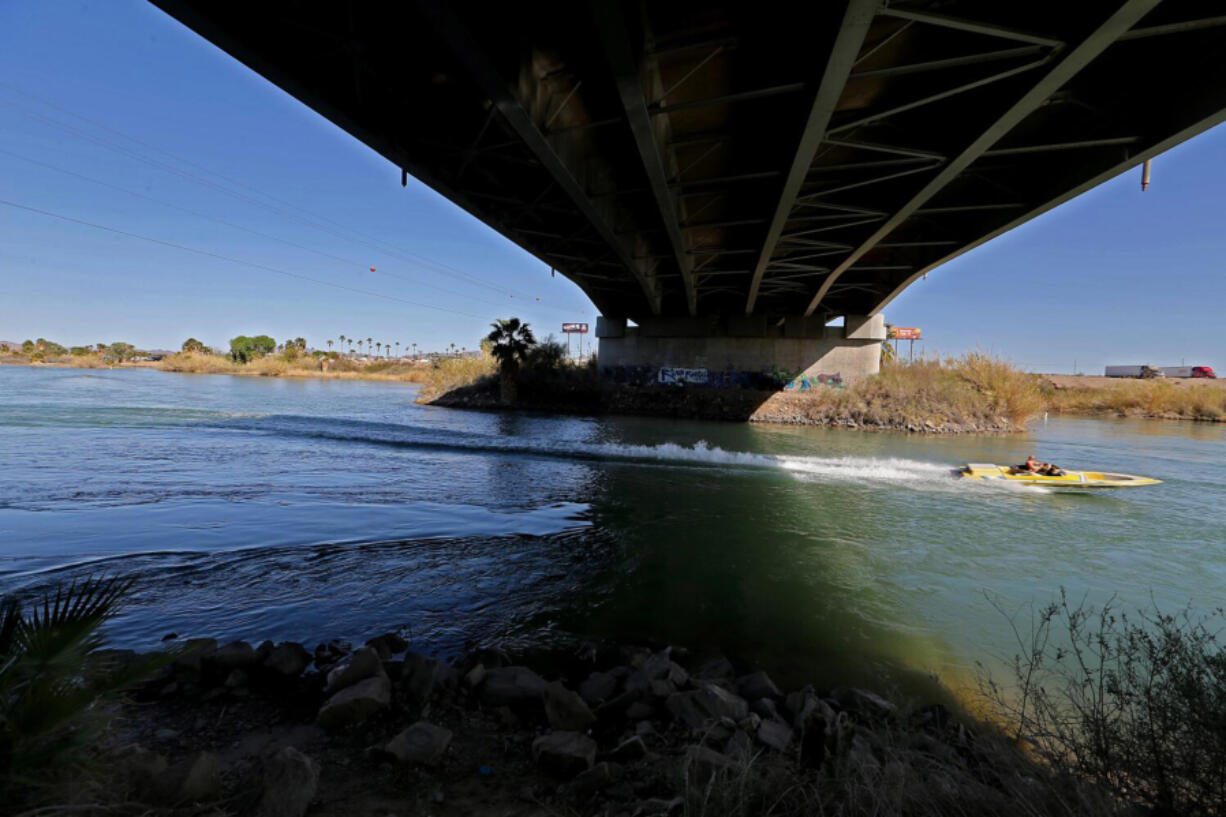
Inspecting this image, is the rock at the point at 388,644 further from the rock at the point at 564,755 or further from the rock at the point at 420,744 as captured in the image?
the rock at the point at 564,755

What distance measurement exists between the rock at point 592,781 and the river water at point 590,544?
241 centimetres

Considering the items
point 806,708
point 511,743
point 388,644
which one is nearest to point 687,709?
point 806,708

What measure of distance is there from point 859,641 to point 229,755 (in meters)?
5.73

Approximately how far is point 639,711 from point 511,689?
989mm

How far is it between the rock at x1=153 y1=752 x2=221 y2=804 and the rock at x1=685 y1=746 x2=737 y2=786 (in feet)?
7.95

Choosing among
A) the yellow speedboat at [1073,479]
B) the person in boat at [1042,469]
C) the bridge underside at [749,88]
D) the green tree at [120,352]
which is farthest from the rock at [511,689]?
the green tree at [120,352]

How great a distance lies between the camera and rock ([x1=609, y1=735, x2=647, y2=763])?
3402mm

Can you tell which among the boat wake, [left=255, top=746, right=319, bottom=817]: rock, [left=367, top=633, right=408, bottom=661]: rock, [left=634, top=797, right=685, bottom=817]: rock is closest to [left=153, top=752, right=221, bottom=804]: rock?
[left=255, top=746, right=319, bottom=817]: rock

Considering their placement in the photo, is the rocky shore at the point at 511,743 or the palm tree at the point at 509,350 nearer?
the rocky shore at the point at 511,743

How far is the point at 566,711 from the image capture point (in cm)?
382

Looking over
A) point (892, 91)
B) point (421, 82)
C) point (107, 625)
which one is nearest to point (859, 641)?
point (107, 625)

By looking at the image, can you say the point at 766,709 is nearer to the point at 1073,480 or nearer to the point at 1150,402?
the point at 1073,480

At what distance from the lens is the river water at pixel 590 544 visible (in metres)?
5.83

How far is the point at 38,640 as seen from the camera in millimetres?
2064
